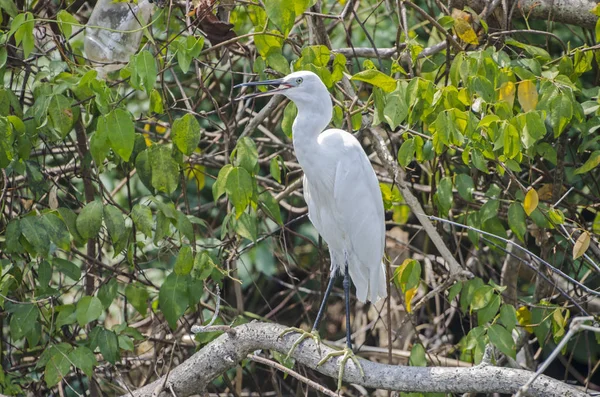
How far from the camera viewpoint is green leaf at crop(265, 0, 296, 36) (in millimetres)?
2172

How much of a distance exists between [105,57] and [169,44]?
0.49 metres

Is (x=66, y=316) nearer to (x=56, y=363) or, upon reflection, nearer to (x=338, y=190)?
(x=56, y=363)

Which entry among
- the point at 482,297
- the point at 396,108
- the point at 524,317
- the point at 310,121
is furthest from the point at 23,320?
the point at 524,317

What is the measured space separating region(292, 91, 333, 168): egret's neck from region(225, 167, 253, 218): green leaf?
198 millimetres

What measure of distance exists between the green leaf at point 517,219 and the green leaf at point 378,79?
0.57m

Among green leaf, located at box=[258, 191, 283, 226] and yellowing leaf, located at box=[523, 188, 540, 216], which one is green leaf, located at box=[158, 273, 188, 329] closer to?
green leaf, located at box=[258, 191, 283, 226]

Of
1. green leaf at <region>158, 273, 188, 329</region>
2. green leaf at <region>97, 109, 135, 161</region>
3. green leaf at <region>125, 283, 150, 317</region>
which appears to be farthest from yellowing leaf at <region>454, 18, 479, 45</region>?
green leaf at <region>125, 283, 150, 317</region>

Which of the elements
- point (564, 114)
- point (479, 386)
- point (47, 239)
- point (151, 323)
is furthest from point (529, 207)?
point (151, 323)

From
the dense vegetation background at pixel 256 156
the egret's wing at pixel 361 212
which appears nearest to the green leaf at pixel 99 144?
the dense vegetation background at pixel 256 156

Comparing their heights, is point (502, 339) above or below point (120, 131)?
below

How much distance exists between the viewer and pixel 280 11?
85.6 inches

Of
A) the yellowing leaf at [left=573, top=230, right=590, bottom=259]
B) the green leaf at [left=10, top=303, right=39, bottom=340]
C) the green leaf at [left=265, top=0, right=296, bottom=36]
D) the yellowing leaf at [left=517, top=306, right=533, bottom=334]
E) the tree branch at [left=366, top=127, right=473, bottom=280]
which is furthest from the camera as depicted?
the yellowing leaf at [left=517, top=306, right=533, bottom=334]

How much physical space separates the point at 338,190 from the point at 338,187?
0.01 metres

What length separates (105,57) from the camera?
9.22 ft
